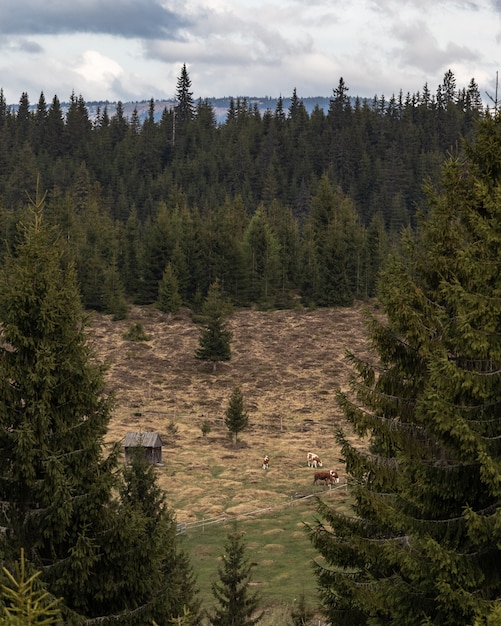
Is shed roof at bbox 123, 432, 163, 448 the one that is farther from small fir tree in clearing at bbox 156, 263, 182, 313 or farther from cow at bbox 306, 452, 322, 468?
small fir tree in clearing at bbox 156, 263, 182, 313

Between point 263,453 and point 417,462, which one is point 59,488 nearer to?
point 417,462

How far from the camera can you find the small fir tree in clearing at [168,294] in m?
83.0

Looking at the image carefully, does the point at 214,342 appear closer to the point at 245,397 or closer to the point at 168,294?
the point at 245,397

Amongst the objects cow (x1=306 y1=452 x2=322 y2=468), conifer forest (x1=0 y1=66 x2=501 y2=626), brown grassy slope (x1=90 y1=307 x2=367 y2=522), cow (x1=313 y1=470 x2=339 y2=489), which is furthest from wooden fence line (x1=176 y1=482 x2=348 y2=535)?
conifer forest (x1=0 y1=66 x2=501 y2=626)

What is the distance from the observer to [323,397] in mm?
66500

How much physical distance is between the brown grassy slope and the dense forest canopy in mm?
5866

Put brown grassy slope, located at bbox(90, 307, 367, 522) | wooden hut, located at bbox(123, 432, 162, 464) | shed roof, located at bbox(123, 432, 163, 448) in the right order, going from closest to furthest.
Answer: brown grassy slope, located at bbox(90, 307, 367, 522), shed roof, located at bbox(123, 432, 163, 448), wooden hut, located at bbox(123, 432, 162, 464)

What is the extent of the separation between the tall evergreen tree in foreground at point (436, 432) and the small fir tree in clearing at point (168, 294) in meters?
71.1

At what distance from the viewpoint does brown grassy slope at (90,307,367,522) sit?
4556cm

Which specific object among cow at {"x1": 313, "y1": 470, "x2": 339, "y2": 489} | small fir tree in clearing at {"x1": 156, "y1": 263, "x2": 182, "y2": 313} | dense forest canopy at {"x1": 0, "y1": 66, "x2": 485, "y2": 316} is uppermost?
dense forest canopy at {"x1": 0, "y1": 66, "x2": 485, "y2": 316}

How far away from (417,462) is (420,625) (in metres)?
1.98

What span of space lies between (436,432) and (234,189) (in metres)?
142

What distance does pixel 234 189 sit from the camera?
148m

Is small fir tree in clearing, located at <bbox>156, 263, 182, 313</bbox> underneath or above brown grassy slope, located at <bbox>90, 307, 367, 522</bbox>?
above
